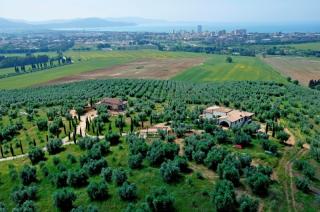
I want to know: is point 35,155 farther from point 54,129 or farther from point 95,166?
point 54,129

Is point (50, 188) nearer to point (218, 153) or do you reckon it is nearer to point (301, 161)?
point (218, 153)

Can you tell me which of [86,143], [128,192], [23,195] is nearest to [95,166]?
[86,143]

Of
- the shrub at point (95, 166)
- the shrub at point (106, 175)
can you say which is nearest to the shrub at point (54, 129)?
the shrub at point (95, 166)

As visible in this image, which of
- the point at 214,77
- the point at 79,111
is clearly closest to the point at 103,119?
the point at 79,111

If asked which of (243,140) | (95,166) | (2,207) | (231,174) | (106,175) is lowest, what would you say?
(2,207)

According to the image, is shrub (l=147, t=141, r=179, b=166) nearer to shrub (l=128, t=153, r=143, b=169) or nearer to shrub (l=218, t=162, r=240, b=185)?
shrub (l=128, t=153, r=143, b=169)
